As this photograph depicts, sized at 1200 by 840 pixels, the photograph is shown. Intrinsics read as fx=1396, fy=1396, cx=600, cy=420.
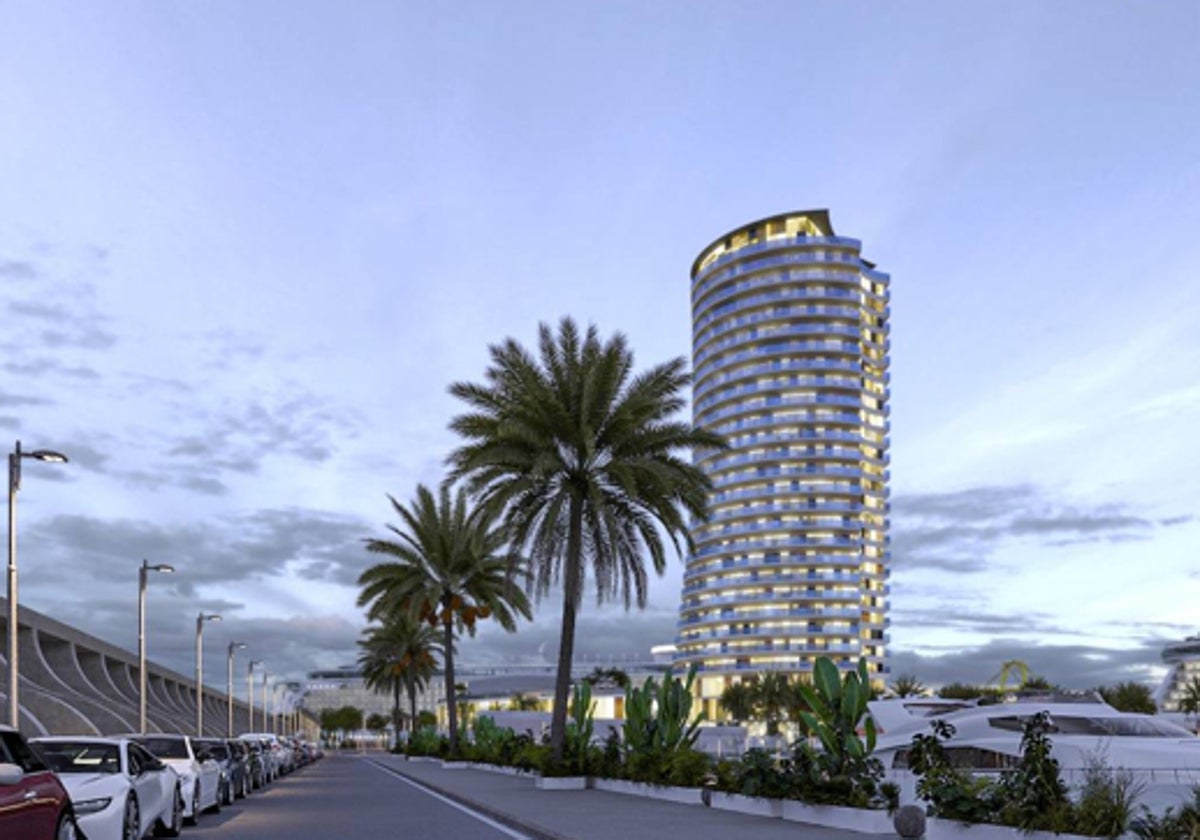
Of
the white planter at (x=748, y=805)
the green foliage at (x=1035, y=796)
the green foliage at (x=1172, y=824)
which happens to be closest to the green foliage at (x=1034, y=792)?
the green foliage at (x=1035, y=796)

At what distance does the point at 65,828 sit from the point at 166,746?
572 inches

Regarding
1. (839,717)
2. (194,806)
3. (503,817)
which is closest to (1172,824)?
(839,717)

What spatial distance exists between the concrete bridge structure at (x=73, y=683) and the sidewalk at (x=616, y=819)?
22.8m

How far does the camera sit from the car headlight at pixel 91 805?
50.9 feet

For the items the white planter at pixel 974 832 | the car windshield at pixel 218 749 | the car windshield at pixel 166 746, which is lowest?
the white planter at pixel 974 832

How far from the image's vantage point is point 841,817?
19.5m

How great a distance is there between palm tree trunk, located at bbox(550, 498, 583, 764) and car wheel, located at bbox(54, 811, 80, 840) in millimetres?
23222

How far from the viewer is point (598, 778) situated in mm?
34875

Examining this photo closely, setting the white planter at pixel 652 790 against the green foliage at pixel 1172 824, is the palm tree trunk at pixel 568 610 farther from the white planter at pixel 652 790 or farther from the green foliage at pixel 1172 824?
the green foliage at pixel 1172 824

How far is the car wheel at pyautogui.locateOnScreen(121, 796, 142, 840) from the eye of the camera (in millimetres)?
16281

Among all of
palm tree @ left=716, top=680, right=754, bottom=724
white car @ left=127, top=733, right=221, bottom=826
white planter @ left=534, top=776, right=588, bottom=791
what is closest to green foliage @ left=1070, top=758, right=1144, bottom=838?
white car @ left=127, top=733, right=221, bottom=826

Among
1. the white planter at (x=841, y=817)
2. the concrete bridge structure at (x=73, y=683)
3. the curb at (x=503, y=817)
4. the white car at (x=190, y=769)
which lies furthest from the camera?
the concrete bridge structure at (x=73, y=683)

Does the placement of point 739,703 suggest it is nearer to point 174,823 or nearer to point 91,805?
point 174,823

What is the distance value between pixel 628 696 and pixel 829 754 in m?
12.1
